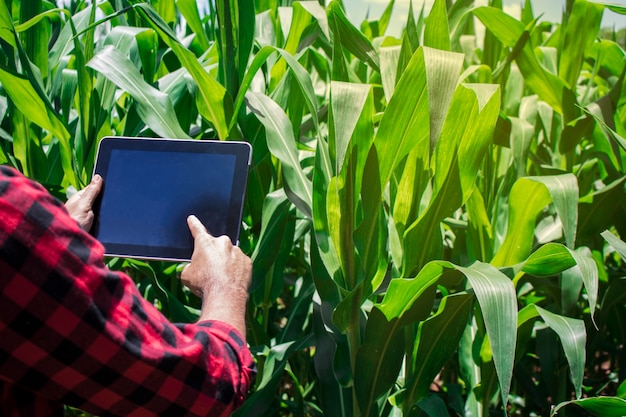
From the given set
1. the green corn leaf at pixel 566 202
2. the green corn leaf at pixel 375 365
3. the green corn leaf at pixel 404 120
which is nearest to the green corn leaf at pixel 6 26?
the green corn leaf at pixel 404 120

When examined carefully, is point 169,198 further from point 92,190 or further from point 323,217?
point 323,217

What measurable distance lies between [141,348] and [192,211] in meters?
0.29

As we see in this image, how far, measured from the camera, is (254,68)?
39.1 inches

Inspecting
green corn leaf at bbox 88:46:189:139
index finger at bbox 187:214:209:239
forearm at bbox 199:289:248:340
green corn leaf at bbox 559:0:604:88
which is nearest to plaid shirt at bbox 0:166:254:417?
forearm at bbox 199:289:248:340

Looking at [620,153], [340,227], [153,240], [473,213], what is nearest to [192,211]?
[153,240]

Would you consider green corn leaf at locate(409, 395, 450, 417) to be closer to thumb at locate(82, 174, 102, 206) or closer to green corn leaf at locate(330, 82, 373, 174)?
green corn leaf at locate(330, 82, 373, 174)

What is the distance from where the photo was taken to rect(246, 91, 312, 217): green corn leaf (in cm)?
96

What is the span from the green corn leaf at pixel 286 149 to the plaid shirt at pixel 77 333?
1.49 ft

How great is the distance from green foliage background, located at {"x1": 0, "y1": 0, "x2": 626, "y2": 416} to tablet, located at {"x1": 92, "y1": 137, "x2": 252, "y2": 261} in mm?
152

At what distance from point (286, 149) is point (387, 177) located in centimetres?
16

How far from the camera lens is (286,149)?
0.98 m

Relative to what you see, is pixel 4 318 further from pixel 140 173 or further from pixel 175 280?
pixel 175 280

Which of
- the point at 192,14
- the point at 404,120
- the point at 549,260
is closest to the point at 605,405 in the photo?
the point at 549,260

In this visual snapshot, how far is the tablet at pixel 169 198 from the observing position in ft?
2.46
